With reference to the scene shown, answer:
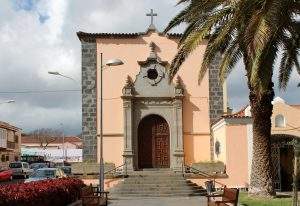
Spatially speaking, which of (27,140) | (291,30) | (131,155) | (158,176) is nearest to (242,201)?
(291,30)

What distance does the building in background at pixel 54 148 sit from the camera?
304ft

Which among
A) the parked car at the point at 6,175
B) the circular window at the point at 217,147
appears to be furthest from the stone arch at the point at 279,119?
the parked car at the point at 6,175

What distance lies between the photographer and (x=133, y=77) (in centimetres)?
3161

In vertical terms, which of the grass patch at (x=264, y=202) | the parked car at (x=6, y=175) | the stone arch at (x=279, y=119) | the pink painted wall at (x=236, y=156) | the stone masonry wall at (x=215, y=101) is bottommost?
the grass patch at (x=264, y=202)

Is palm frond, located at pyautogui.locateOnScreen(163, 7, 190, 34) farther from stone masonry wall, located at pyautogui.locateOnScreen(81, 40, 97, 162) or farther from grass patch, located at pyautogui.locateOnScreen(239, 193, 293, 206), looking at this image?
stone masonry wall, located at pyautogui.locateOnScreen(81, 40, 97, 162)

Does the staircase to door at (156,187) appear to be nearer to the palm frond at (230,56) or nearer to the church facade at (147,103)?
the church facade at (147,103)

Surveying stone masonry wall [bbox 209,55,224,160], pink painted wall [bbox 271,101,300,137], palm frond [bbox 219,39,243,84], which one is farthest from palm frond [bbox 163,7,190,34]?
stone masonry wall [bbox 209,55,224,160]

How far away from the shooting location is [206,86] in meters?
31.9

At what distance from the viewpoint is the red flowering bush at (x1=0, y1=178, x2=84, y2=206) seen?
42.6ft

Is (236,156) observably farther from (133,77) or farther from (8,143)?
(8,143)

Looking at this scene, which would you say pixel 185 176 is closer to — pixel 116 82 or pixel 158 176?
pixel 158 176

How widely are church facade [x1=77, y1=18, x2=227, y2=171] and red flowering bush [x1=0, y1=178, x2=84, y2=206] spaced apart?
31.2 feet

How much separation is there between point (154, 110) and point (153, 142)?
5.66ft

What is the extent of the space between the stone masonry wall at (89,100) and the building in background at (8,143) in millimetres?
40238
